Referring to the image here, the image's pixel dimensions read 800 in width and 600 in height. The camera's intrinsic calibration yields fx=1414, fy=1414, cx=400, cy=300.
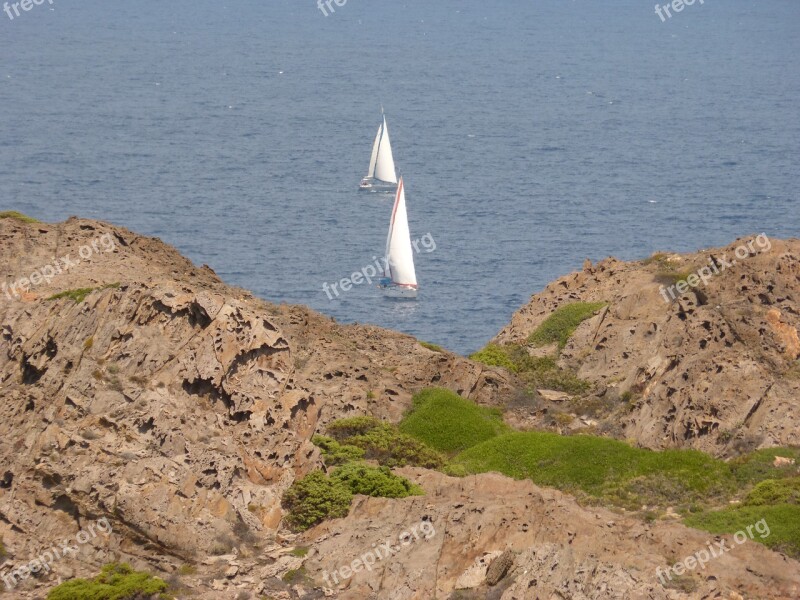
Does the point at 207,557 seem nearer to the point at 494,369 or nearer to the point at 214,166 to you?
the point at 494,369

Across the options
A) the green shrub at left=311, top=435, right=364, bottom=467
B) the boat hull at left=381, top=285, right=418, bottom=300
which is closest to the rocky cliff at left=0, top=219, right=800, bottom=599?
the green shrub at left=311, top=435, right=364, bottom=467

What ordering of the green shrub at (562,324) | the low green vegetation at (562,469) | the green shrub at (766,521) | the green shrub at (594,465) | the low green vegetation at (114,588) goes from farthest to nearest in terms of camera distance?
the green shrub at (562,324)
the green shrub at (594,465)
the low green vegetation at (562,469)
the green shrub at (766,521)
the low green vegetation at (114,588)

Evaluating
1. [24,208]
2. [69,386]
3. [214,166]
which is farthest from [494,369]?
[214,166]

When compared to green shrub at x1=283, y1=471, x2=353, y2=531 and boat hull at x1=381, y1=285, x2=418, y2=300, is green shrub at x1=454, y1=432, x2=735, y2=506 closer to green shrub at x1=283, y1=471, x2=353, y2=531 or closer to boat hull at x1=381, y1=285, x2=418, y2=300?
green shrub at x1=283, y1=471, x2=353, y2=531

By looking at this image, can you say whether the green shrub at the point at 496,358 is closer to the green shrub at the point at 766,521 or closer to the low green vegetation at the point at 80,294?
the low green vegetation at the point at 80,294

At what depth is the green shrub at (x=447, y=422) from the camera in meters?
49.2

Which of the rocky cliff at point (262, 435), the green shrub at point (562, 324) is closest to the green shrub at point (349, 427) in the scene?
the rocky cliff at point (262, 435)

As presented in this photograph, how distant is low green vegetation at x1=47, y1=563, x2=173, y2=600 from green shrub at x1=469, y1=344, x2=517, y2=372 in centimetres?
2848

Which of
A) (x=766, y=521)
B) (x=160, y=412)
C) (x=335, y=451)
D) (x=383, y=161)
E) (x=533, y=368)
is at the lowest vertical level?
(x=383, y=161)

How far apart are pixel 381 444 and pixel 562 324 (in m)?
23.1

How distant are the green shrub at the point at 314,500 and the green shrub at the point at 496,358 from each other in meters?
22.7

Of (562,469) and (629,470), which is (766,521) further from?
→ (562,469)

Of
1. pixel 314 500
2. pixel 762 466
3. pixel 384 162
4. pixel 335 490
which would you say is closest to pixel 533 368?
pixel 762 466

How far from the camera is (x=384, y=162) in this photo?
170m
